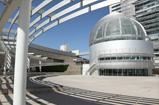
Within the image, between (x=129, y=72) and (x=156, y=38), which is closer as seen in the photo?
(x=129, y=72)

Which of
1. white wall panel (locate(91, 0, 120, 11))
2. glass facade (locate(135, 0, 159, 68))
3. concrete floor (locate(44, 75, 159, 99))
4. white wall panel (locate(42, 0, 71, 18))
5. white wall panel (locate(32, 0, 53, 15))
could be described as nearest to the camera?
white wall panel (locate(91, 0, 120, 11))

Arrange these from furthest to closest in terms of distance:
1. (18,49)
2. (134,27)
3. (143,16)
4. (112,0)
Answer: (143,16)
(134,27)
(112,0)
(18,49)

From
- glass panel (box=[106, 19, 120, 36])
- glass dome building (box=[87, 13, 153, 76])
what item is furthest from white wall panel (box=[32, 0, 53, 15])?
glass panel (box=[106, 19, 120, 36])

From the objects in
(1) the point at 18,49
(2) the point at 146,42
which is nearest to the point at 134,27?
(2) the point at 146,42

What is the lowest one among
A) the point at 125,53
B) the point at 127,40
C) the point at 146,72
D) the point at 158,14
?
the point at 146,72

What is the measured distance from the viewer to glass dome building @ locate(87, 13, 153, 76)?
184 feet

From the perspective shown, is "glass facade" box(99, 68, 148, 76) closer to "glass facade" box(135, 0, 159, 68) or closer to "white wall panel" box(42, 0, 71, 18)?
"white wall panel" box(42, 0, 71, 18)

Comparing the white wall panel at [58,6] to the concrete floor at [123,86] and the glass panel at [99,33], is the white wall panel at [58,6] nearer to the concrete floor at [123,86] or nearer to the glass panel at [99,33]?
the concrete floor at [123,86]

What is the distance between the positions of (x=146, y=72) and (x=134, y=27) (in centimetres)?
1276

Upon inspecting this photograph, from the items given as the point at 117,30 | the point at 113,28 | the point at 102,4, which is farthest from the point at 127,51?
the point at 102,4

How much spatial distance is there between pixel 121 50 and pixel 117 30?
6.19 metres

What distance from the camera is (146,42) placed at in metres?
58.6

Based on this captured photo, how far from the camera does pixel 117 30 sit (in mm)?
59406

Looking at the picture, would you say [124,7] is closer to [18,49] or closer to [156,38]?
[156,38]
